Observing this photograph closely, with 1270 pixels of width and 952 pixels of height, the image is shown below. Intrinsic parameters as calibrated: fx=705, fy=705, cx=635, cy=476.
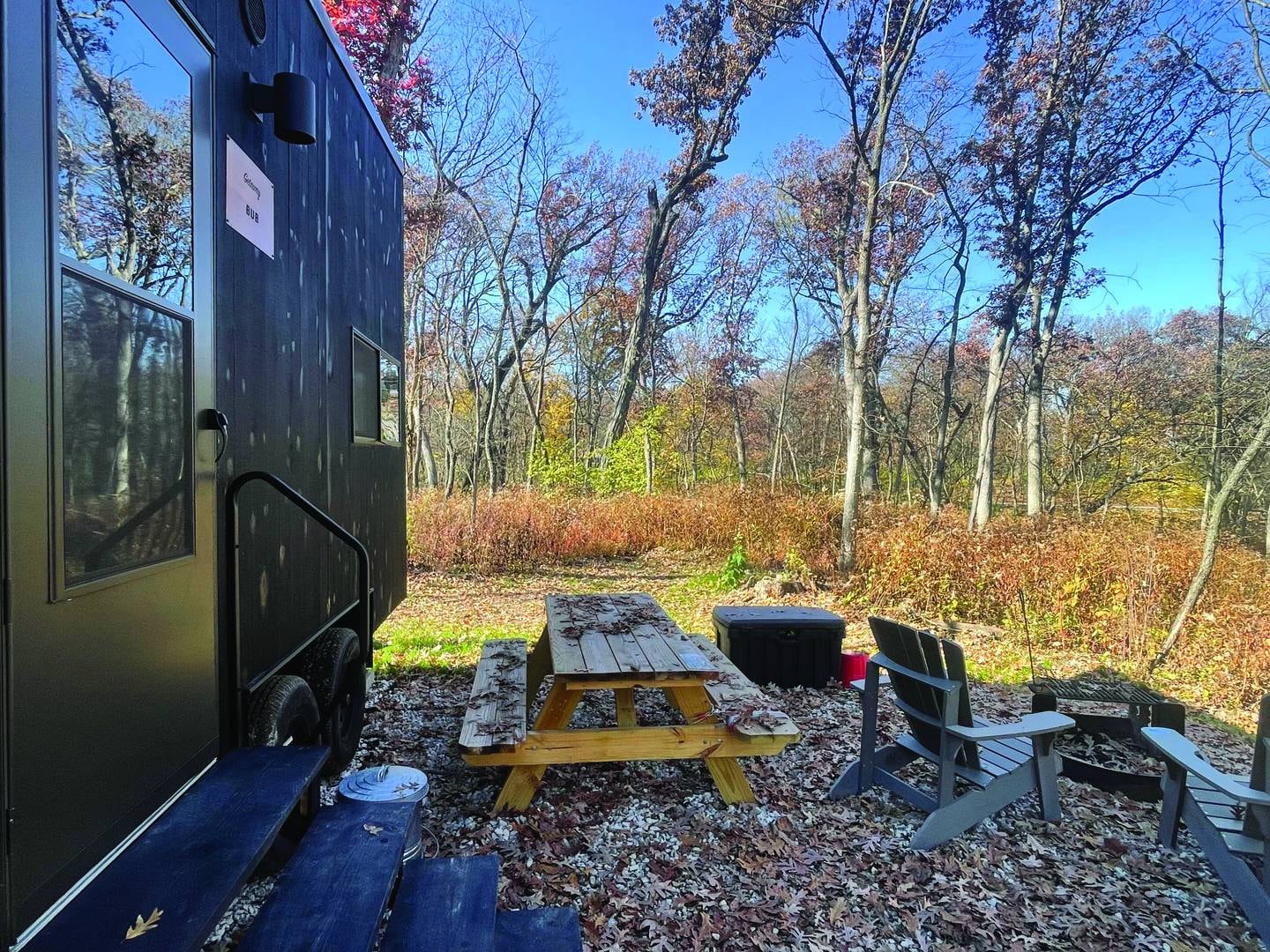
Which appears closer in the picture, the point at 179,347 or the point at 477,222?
the point at 179,347

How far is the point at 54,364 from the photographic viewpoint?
147 centimetres

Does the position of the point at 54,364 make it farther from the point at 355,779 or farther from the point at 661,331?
the point at 661,331

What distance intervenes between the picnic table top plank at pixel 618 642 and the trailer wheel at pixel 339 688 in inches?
38.2

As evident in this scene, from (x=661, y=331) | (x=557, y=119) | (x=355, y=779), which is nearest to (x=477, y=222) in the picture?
(x=557, y=119)

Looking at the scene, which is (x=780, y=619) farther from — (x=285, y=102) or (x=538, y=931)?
(x=285, y=102)

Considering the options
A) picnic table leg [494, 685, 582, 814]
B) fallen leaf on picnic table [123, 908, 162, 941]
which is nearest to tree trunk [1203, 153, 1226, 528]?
picnic table leg [494, 685, 582, 814]

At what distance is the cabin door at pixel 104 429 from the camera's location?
137 cm

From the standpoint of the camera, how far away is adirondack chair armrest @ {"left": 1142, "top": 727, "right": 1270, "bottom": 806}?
253 cm

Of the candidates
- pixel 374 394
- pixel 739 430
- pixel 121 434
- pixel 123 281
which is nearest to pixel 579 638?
pixel 374 394

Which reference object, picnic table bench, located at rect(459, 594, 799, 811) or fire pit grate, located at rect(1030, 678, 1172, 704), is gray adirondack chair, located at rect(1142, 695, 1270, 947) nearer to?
fire pit grate, located at rect(1030, 678, 1172, 704)

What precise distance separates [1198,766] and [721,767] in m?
1.92

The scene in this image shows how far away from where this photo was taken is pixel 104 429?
1.65 m

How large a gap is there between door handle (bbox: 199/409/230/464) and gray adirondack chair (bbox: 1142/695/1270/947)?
3690 mm

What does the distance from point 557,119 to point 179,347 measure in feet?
47.7
